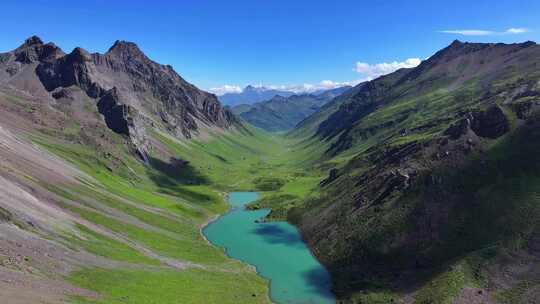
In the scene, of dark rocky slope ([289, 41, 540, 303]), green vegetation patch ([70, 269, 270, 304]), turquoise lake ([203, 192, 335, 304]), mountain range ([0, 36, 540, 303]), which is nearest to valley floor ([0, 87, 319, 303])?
green vegetation patch ([70, 269, 270, 304])

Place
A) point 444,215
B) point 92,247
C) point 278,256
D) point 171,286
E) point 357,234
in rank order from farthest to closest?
point 278,256
point 357,234
point 444,215
point 92,247
point 171,286

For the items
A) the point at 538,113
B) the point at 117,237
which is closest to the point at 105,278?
the point at 117,237

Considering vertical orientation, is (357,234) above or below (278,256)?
above

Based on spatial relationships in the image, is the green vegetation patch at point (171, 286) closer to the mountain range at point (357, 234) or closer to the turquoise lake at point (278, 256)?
the mountain range at point (357, 234)

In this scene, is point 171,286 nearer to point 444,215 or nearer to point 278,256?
point 278,256

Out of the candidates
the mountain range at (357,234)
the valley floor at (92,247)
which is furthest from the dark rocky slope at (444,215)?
the valley floor at (92,247)

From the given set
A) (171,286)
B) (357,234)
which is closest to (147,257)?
(171,286)

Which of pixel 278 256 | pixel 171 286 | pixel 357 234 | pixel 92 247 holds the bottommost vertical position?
pixel 171 286

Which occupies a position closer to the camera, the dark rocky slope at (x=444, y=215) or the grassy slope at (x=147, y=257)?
the grassy slope at (x=147, y=257)

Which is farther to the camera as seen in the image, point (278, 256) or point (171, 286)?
point (278, 256)
